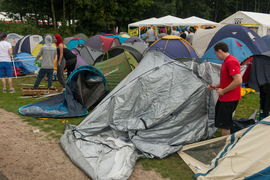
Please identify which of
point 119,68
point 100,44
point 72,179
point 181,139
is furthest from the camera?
point 100,44

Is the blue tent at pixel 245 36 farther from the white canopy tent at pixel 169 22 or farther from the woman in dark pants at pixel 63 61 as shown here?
the white canopy tent at pixel 169 22

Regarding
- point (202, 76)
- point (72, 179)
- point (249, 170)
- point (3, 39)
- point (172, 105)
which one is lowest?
point (72, 179)

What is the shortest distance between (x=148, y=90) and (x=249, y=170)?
2.28 m

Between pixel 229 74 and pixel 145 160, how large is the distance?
1.86 m

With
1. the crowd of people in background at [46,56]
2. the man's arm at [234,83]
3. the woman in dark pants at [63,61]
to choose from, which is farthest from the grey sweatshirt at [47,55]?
the man's arm at [234,83]

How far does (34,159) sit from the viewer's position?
3.96m

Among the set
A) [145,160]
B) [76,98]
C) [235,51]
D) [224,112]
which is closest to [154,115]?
[145,160]

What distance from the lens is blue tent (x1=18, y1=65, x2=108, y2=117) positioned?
5.96 metres

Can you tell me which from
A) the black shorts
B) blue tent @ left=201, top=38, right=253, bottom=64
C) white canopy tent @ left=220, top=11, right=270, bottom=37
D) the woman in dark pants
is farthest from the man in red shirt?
white canopy tent @ left=220, top=11, right=270, bottom=37

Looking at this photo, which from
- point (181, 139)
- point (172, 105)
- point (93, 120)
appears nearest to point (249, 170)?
point (181, 139)

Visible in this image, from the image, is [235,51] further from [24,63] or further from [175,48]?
[24,63]

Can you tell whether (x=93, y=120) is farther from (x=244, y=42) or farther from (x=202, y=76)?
(x=244, y=42)

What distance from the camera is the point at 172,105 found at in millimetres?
4605

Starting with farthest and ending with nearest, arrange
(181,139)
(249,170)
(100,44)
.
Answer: (100,44) → (181,139) → (249,170)
